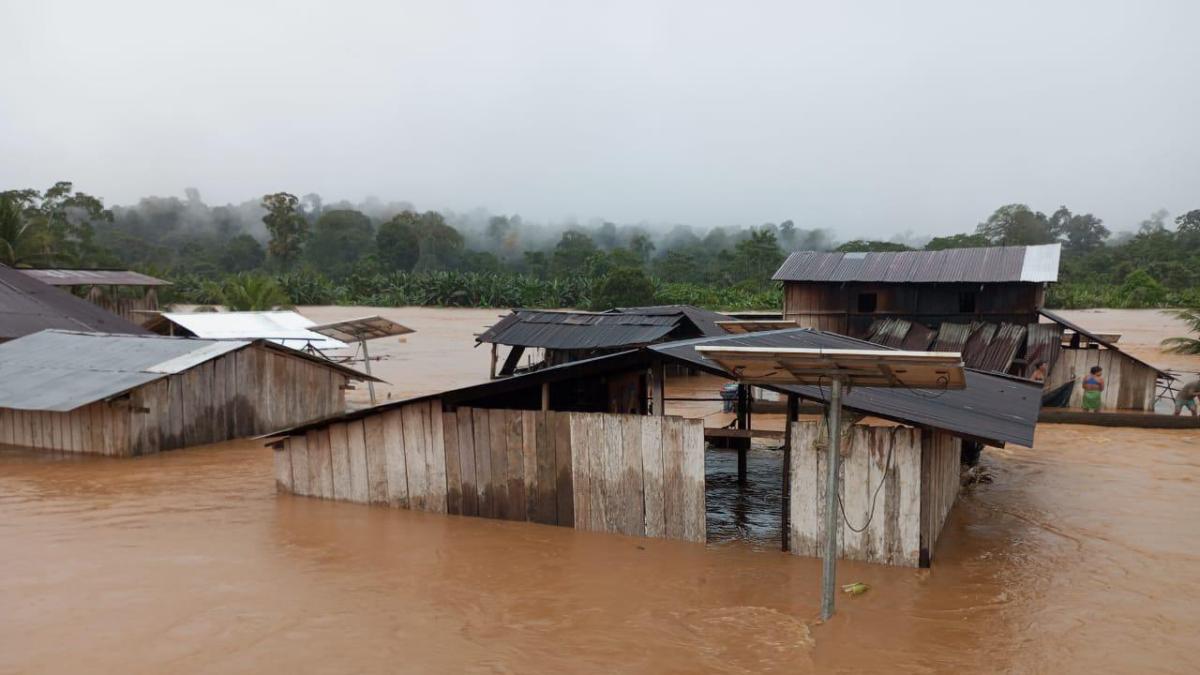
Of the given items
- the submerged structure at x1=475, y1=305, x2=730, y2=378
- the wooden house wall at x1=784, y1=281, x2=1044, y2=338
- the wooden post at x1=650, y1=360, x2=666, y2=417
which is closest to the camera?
the wooden post at x1=650, y1=360, x2=666, y2=417

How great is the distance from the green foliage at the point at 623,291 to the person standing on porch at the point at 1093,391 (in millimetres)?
25831

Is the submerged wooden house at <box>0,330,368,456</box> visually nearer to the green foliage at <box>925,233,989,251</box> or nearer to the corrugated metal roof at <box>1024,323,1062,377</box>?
the corrugated metal roof at <box>1024,323,1062,377</box>

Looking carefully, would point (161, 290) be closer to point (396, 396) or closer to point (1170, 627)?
point (396, 396)

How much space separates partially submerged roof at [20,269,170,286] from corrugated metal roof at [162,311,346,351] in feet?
18.6

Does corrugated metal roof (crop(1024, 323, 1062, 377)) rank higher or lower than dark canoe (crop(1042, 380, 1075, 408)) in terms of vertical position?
higher

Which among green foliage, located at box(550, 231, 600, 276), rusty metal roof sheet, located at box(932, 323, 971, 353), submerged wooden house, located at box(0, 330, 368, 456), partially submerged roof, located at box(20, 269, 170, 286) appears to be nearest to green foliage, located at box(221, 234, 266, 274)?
green foliage, located at box(550, 231, 600, 276)

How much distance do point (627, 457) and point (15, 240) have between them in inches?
1269

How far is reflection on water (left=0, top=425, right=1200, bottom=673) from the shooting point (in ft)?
21.5

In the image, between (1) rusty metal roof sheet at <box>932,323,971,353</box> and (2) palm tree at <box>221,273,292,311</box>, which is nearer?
(1) rusty metal roof sheet at <box>932,323,971,353</box>

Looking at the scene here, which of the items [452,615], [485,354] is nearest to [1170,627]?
[452,615]

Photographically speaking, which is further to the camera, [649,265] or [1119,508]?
[649,265]

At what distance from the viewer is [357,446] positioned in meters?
10.2

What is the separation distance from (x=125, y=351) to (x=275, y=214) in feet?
179

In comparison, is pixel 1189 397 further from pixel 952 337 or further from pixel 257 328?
pixel 257 328
